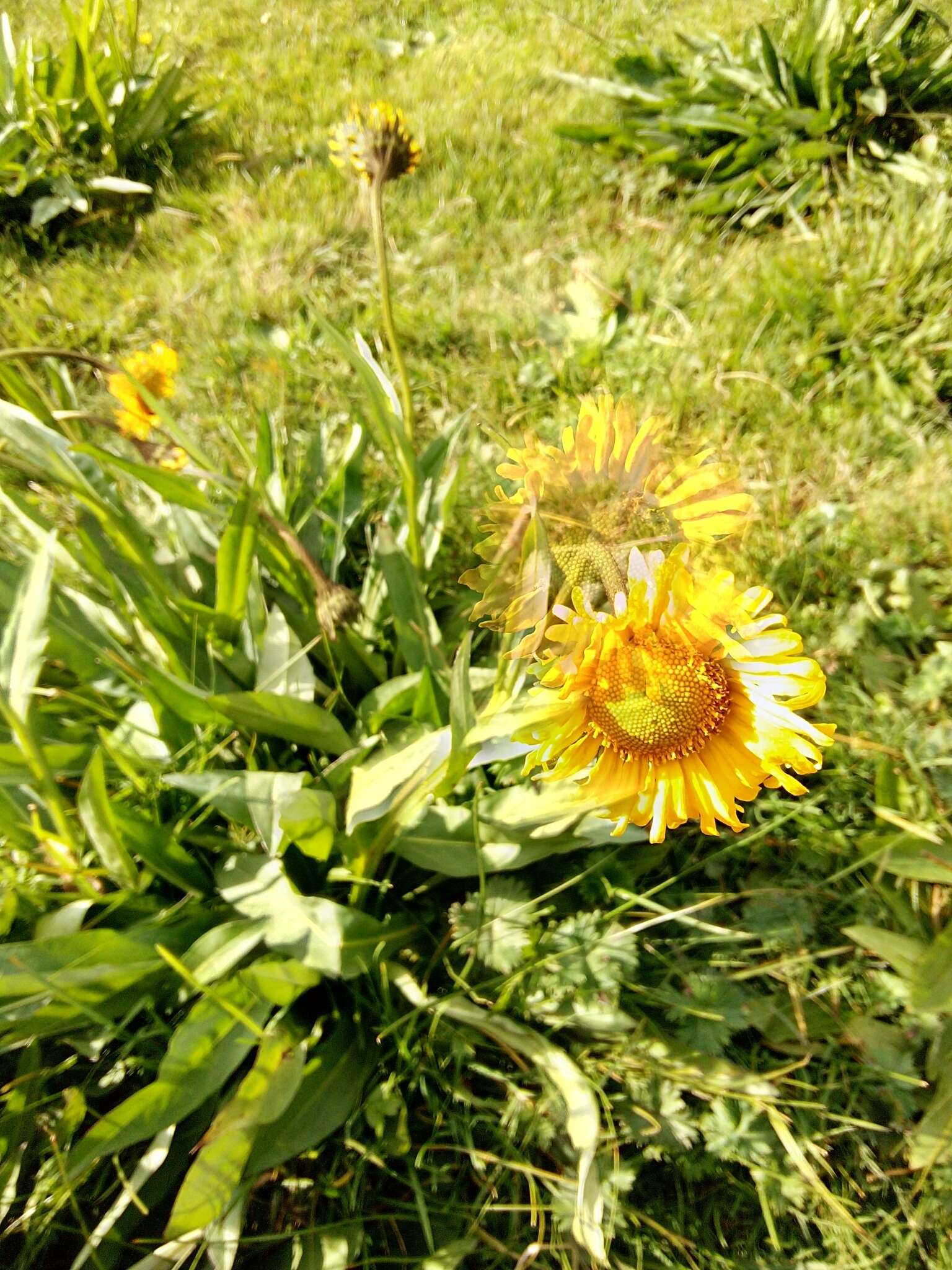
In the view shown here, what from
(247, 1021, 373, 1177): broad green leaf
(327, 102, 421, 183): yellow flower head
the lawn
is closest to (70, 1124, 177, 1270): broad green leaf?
the lawn

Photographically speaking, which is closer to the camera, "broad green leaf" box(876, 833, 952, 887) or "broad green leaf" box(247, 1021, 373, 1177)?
"broad green leaf" box(247, 1021, 373, 1177)

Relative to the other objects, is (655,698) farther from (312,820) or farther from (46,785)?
(46,785)

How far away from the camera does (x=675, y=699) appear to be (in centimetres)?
84

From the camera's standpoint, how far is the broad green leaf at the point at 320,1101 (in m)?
1.23

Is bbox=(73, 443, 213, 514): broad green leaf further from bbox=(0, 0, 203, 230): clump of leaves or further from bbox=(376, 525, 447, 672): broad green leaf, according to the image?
bbox=(0, 0, 203, 230): clump of leaves

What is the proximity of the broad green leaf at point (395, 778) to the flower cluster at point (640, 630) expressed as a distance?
1.03 feet

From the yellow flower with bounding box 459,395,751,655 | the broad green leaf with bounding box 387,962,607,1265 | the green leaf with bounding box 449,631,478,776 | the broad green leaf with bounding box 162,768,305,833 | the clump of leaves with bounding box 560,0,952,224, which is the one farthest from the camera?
the clump of leaves with bounding box 560,0,952,224

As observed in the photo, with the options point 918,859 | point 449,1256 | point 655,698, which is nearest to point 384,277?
point 655,698

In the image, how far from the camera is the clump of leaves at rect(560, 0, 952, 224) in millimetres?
2512

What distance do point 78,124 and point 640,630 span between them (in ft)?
10.7

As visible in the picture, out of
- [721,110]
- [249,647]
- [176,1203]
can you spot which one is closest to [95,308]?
[249,647]

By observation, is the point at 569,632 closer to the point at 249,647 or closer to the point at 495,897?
the point at 495,897

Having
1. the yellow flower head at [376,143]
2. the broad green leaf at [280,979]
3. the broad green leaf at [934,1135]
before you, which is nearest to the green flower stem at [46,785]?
the broad green leaf at [280,979]

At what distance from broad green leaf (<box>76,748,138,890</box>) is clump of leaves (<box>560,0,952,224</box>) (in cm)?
244
